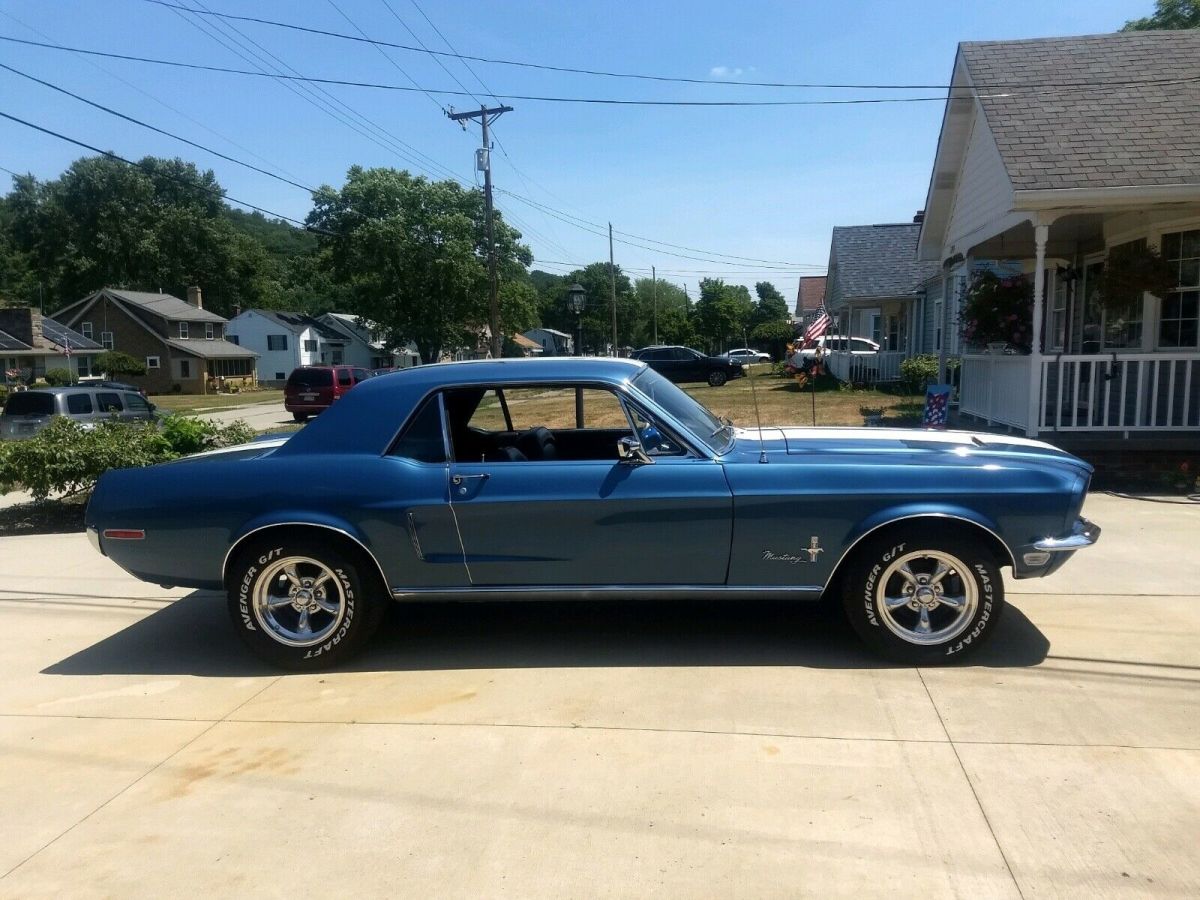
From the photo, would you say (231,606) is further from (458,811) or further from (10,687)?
(458,811)

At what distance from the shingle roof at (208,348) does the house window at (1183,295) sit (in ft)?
188

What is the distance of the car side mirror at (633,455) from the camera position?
15.9 feet

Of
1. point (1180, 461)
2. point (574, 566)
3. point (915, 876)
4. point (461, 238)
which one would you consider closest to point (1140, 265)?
point (1180, 461)

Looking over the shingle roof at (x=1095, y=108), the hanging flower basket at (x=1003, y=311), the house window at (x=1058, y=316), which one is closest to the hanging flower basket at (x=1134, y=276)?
the hanging flower basket at (x=1003, y=311)

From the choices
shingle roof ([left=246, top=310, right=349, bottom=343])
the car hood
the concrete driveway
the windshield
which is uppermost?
shingle roof ([left=246, top=310, right=349, bottom=343])

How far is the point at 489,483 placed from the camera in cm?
494

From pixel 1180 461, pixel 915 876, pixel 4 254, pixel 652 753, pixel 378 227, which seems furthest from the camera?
pixel 4 254

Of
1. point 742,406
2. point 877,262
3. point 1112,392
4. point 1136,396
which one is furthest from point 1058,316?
point 877,262

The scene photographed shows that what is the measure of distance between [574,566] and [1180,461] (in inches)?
325

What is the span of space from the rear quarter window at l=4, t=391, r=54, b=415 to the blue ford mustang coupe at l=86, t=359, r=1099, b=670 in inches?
571

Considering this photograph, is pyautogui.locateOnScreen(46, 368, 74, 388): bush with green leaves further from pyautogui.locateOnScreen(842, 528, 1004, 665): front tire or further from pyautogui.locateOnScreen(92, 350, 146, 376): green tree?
pyautogui.locateOnScreen(842, 528, 1004, 665): front tire

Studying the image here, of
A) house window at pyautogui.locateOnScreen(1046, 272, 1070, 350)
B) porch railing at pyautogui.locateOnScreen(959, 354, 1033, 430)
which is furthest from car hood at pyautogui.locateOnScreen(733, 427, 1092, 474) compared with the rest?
house window at pyautogui.locateOnScreen(1046, 272, 1070, 350)

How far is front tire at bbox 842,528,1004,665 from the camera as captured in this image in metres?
4.75

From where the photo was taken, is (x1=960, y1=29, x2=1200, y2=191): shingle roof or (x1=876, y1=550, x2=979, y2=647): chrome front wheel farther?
(x1=960, y1=29, x2=1200, y2=191): shingle roof
